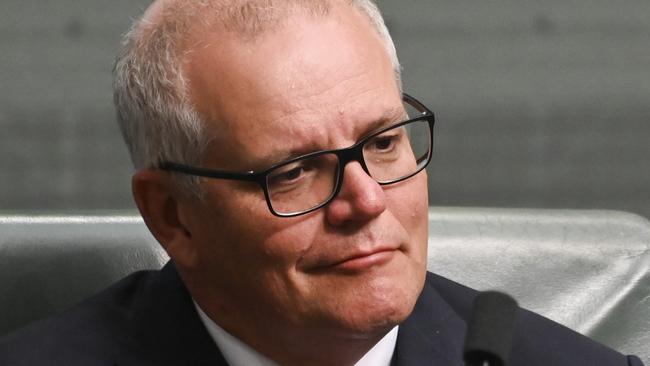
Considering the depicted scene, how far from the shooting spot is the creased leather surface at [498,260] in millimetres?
2002

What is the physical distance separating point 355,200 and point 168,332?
1.16ft

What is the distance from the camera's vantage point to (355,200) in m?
1.59

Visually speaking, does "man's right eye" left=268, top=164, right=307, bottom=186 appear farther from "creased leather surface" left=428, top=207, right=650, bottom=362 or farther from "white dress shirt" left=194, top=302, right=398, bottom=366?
"creased leather surface" left=428, top=207, right=650, bottom=362

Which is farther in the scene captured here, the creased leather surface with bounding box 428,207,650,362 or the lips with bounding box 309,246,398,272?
the creased leather surface with bounding box 428,207,650,362

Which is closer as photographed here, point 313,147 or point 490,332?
point 490,332

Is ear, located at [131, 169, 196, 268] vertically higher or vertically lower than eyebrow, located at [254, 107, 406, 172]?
lower

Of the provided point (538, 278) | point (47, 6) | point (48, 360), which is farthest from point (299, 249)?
point (47, 6)

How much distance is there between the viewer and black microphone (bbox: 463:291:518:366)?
1275 mm

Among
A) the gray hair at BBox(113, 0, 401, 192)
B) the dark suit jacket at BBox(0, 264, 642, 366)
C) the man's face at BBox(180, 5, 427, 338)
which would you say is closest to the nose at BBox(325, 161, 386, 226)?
the man's face at BBox(180, 5, 427, 338)

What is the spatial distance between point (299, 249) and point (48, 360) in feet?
1.27

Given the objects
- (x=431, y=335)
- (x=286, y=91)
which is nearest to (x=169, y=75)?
(x=286, y=91)

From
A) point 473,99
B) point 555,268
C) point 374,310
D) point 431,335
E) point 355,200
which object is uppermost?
point 355,200

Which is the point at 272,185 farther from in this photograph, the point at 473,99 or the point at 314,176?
the point at 473,99

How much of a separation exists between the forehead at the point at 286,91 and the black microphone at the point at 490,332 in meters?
0.34
